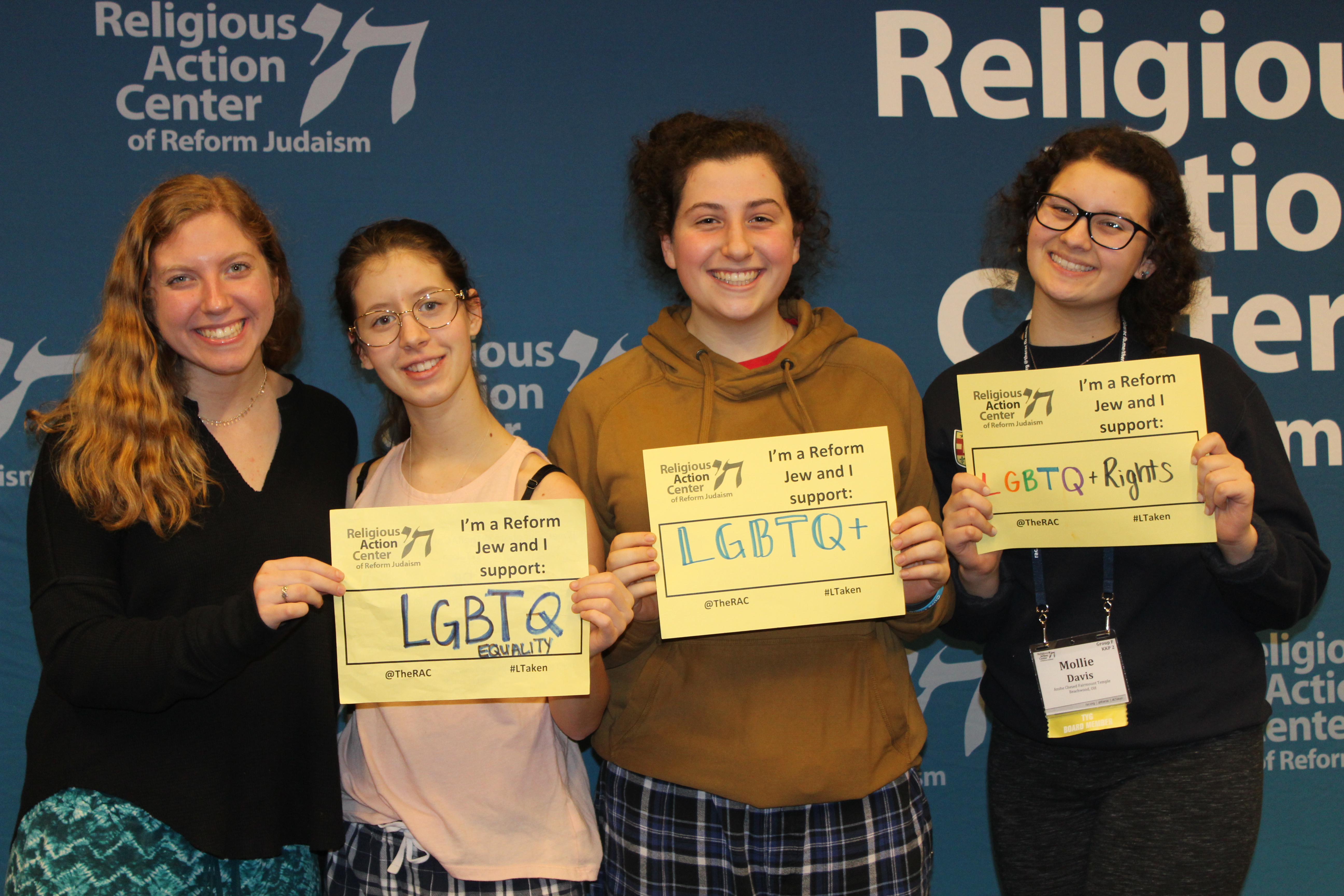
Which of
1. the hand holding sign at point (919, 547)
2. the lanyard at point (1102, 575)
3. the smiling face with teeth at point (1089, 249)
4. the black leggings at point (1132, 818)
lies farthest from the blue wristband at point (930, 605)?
the smiling face with teeth at point (1089, 249)

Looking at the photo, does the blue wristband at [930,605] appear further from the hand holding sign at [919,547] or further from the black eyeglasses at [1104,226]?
the black eyeglasses at [1104,226]

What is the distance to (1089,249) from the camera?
5.73 ft

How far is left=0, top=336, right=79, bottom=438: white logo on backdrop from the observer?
2482 mm

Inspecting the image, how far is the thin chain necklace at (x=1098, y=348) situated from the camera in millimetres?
1836

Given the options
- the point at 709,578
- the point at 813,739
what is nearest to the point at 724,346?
the point at 709,578

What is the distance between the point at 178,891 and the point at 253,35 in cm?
215

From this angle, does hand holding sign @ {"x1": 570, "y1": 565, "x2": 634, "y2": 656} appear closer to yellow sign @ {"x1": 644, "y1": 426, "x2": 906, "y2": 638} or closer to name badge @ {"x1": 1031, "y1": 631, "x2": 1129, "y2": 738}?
yellow sign @ {"x1": 644, "y1": 426, "x2": 906, "y2": 638}

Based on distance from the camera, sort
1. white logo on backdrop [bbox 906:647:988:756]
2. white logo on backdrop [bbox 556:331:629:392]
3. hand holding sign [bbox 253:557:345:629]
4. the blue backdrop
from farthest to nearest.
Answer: white logo on backdrop [bbox 906:647:988:756]
white logo on backdrop [bbox 556:331:629:392]
the blue backdrop
hand holding sign [bbox 253:557:345:629]

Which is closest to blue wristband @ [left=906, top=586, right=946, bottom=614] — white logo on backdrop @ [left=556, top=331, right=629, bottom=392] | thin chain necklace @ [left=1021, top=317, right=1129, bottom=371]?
thin chain necklace @ [left=1021, top=317, right=1129, bottom=371]

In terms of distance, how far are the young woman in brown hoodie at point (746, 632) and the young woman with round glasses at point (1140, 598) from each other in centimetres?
23

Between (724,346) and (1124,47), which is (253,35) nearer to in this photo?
(724,346)

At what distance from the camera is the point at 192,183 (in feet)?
5.61

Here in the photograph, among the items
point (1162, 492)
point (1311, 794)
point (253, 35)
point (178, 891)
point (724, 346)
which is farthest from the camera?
point (1311, 794)

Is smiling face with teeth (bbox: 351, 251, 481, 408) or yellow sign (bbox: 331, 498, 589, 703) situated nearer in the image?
yellow sign (bbox: 331, 498, 589, 703)
